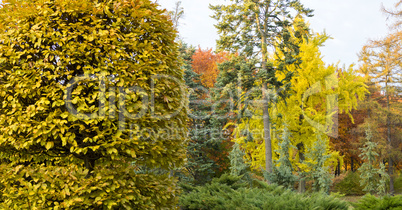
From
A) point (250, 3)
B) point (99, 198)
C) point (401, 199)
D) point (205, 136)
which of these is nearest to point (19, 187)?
point (99, 198)

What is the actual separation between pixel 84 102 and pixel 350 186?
1016 inches

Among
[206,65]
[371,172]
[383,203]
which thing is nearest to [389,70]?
[371,172]

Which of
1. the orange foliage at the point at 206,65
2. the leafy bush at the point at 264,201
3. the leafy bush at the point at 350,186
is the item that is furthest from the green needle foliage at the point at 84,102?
the leafy bush at the point at 350,186

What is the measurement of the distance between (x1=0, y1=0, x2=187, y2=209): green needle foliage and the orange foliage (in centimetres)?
1800

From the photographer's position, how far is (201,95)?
58.7 ft

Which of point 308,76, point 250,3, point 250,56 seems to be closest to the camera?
point 250,3

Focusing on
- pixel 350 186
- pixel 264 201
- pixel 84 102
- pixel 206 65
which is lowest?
pixel 350 186

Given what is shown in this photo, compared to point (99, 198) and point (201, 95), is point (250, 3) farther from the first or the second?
point (99, 198)

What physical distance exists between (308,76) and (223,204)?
1259 cm

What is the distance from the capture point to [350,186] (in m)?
25.4

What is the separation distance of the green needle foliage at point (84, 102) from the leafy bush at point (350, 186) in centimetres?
2385

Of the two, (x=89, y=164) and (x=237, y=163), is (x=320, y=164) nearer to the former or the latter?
(x=237, y=163)

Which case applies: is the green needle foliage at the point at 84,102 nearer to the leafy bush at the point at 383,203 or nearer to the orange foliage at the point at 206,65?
the leafy bush at the point at 383,203

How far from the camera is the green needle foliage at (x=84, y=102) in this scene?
4.79 metres
